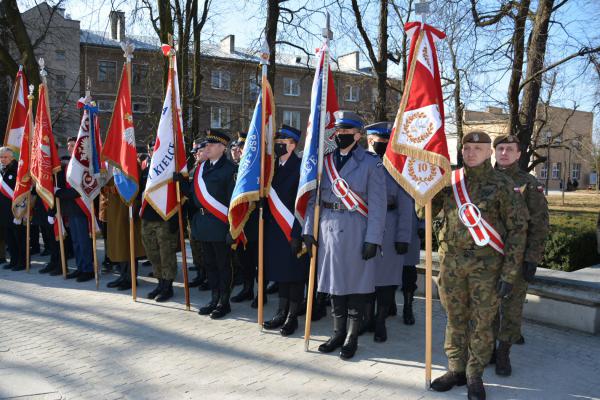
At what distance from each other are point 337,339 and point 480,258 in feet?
5.43

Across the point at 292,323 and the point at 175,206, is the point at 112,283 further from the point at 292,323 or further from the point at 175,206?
the point at 292,323

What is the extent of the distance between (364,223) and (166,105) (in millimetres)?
3120

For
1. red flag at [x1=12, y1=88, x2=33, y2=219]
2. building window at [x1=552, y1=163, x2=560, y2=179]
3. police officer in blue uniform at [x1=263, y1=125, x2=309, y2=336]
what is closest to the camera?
Answer: police officer in blue uniform at [x1=263, y1=125, x2=309, y2=336]

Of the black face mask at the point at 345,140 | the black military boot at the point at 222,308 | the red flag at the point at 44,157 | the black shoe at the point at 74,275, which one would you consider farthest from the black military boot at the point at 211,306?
the red flag at the point at 44,157

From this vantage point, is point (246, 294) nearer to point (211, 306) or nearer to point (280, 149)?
point (211, 306)

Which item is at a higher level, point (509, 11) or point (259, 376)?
point (509, 11)

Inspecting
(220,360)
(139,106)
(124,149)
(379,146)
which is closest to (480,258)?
(379,146)

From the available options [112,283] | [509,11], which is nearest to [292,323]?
[112,283]

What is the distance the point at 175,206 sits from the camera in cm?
618

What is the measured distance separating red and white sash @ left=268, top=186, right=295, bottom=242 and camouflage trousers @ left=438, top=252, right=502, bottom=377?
1.75 metres

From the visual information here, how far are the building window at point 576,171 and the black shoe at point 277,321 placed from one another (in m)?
61.5

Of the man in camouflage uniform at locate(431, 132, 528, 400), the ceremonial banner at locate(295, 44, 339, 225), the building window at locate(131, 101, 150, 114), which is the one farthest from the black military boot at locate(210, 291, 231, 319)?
the building window at locate(131, 101, 150, 114)

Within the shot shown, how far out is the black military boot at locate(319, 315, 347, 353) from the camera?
464 centimetres

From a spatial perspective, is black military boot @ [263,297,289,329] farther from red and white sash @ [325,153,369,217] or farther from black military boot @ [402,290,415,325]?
red and white sash @ [325,153,369,217]
